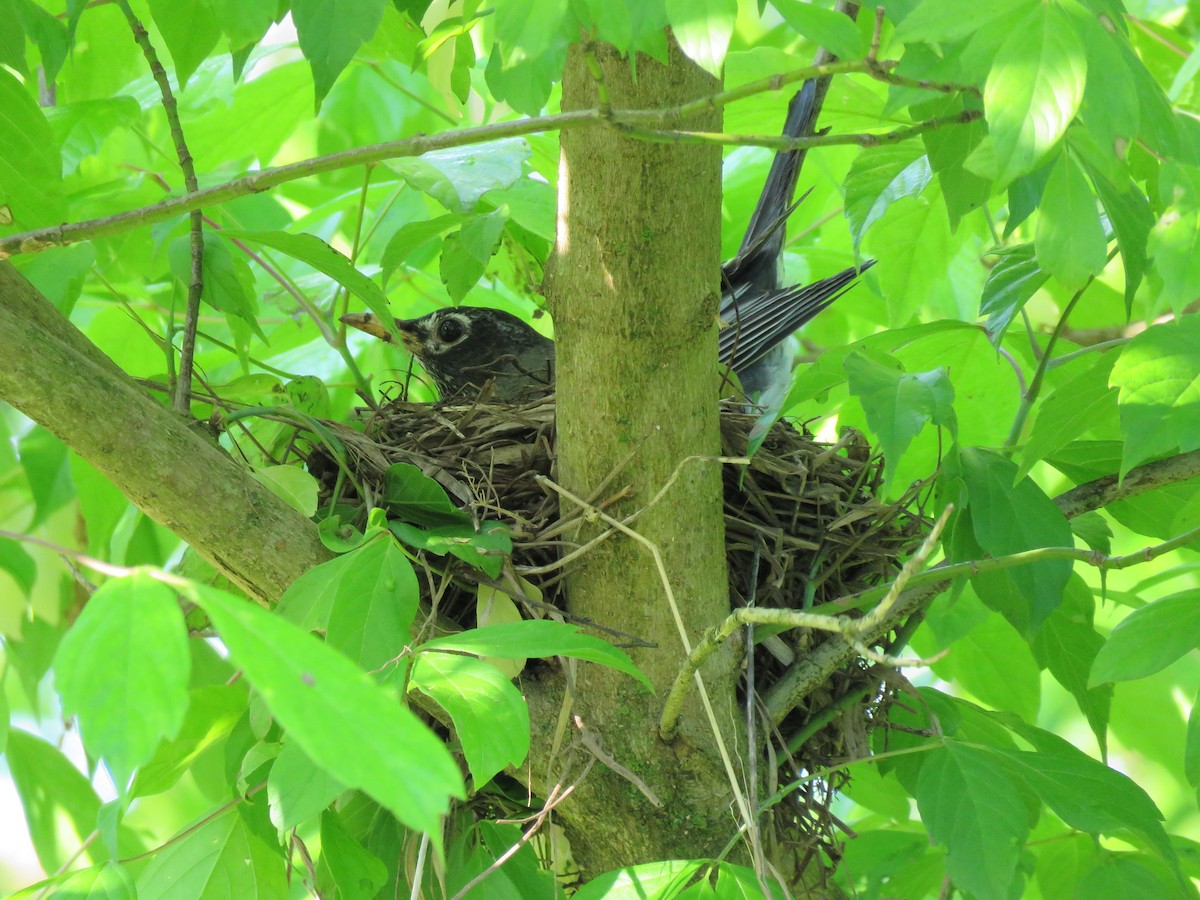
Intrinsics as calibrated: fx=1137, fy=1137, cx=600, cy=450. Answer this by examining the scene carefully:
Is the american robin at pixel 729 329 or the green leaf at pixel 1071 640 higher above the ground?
the american robin at pixel 729 329

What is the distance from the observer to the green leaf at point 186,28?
1424 mm

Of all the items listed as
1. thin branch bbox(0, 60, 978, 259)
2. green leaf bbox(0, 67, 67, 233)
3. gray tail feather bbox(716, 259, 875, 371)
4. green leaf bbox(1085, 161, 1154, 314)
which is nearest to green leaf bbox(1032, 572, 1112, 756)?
green leaf bbox(1085, 161, 1154, 314)

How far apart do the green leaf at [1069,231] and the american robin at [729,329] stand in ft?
4.87

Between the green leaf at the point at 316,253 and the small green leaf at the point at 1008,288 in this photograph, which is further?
the small green leaf at the point at 1008,288

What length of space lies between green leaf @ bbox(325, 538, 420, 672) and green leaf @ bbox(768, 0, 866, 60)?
74 cm

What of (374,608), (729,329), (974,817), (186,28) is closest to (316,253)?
(186,28)

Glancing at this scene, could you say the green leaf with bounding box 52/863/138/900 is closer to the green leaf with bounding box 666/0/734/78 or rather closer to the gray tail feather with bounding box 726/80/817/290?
the green leaf with bounding box 666/0/734/78

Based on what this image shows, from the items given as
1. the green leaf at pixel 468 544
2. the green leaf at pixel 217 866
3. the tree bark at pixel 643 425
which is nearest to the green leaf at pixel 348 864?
the green leaf at pixel 217 866

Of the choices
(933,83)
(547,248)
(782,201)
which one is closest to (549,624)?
(933,83)

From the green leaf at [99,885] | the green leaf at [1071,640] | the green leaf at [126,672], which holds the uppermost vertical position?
the green leaf at [1071,640]

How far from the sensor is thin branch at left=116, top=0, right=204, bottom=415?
65.3 inches

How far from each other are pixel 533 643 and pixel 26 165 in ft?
3.44

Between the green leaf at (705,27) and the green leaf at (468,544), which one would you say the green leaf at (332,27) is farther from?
the green leaf at (468,544)

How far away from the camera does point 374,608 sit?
1277 mm
